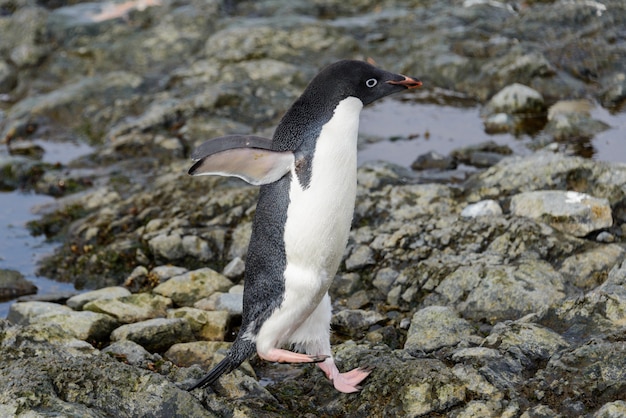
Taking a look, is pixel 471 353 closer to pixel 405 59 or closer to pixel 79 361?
pixel 79 361

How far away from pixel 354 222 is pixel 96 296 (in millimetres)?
2087

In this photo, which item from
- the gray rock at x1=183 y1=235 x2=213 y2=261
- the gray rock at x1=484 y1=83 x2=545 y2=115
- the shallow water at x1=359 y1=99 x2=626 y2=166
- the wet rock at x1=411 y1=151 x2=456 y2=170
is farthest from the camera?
the gray rock at x1=484 y1=83 x2=545 y2=115

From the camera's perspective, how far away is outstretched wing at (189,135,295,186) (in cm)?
401

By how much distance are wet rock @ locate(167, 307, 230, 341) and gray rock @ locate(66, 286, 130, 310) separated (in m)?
0.64

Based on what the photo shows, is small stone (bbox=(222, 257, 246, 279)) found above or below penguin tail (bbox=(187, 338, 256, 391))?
below

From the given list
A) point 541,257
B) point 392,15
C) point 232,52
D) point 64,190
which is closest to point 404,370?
point 541,257

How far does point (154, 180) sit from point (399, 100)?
10.4 feet

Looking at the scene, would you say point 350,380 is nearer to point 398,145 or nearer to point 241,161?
point 241,161

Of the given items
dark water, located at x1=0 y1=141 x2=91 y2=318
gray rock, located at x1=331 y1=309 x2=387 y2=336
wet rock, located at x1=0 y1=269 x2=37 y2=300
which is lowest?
dark water, located at x1=0 y1=141 x2=91 y2=318

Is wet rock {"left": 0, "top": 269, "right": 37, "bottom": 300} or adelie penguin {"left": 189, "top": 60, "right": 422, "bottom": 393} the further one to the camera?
wet rock {"left": 0, "top": 269, "right": 37, "bottom": 300}

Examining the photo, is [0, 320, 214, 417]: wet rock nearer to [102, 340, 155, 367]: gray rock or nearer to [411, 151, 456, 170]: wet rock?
[102, 340, 155, 367]: gray rock

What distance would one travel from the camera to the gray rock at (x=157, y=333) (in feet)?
16.8

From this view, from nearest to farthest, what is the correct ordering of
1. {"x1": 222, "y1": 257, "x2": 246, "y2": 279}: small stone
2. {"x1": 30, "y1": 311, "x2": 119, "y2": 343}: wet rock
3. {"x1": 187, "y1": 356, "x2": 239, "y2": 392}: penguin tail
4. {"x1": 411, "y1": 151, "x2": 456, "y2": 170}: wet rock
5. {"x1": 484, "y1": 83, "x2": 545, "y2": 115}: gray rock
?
{"x1": 187, "y1": 356, "x2": 239, "y2": 392}: penguin tail < {"x1": 30, "y1": 311, "x2": 119, "y2": 343}: wet rock < {"x1": 222, "y1": 257, "x2": 246, "y2": 279}: small stone < {"x1": 411, "y1": 151, "x2": 456, "y2": 170}: wet rock < {"x1": 484, "y1": 83, "x2": 545, "y2": 115}: gray rock

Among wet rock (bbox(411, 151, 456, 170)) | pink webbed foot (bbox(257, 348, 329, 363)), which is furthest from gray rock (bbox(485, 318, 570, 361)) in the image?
wet rock (bbox(411, 151, 456, 170))
